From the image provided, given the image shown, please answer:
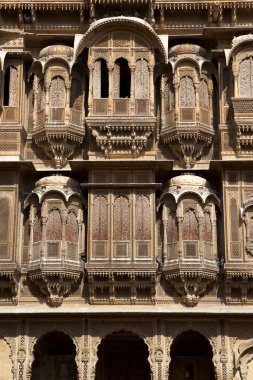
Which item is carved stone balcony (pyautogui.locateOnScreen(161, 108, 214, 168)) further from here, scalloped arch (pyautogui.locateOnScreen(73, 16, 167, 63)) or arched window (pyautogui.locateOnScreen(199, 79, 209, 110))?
scalloped arch (pyautogui.locateOnScreen(73, 16, 167, 63))

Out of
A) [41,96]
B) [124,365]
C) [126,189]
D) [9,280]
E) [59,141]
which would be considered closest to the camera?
[9,280]

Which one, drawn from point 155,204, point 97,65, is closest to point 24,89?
point 97,65

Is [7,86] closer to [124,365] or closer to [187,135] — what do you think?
[187,135]

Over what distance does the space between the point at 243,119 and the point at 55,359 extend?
28.7ft

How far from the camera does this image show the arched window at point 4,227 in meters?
21.6

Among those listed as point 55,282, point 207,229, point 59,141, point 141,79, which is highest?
point 141,79

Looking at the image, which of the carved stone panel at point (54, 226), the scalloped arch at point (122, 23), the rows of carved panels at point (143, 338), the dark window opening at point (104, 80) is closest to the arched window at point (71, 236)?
the carved stone panel at point (54, 226)

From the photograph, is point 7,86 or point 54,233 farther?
point 7,86

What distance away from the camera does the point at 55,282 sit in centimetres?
2133

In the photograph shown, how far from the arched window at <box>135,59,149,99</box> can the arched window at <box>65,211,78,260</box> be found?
12.8 ft

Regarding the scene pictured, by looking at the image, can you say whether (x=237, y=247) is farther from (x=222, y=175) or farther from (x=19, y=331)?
(x=19, y=331)

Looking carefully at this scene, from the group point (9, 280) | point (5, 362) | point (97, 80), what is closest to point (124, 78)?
point (97, 80)

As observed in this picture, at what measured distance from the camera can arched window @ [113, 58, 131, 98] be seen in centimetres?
2284

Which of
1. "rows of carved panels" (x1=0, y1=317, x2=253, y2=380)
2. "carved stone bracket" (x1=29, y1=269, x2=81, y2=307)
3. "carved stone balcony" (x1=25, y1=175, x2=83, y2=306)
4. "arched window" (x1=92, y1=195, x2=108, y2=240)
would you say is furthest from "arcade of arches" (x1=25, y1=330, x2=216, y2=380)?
"arched window" (x1=92, y1=195, x2=108, y2=240)
